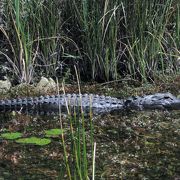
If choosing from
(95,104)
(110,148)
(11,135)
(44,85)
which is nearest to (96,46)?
(44,85)

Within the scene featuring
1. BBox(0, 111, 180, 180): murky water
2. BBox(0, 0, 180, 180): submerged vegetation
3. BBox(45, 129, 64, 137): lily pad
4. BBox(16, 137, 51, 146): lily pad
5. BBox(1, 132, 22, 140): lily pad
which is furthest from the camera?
BBox(0, 0, 180, 180): submerged vegetation

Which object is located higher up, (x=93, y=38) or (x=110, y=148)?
(x=93, y=38)

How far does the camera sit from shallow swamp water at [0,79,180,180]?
12.8 ft

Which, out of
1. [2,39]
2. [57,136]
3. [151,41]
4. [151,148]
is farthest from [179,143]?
[2,39]

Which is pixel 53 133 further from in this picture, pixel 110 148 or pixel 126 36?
pixel 126 36

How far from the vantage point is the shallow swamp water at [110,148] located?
12.8ft

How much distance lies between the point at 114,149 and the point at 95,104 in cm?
145

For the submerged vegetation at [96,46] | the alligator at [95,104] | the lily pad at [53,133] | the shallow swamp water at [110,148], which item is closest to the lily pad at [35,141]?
the shallow swamp water at [110,148]

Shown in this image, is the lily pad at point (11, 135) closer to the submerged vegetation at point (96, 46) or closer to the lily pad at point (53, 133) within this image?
the lily pad at point (53, 133)

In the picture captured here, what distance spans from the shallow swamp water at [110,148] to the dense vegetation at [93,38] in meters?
1.20

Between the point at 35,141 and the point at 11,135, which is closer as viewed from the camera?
the point at 35,141

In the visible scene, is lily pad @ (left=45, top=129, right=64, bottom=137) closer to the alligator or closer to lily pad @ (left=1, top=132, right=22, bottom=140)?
lily pad @ (left=1, top=132, right=22, bottom=140)

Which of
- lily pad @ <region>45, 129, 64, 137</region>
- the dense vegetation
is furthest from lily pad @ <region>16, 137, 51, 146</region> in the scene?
the dense vegetation

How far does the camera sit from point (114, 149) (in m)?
4.47
